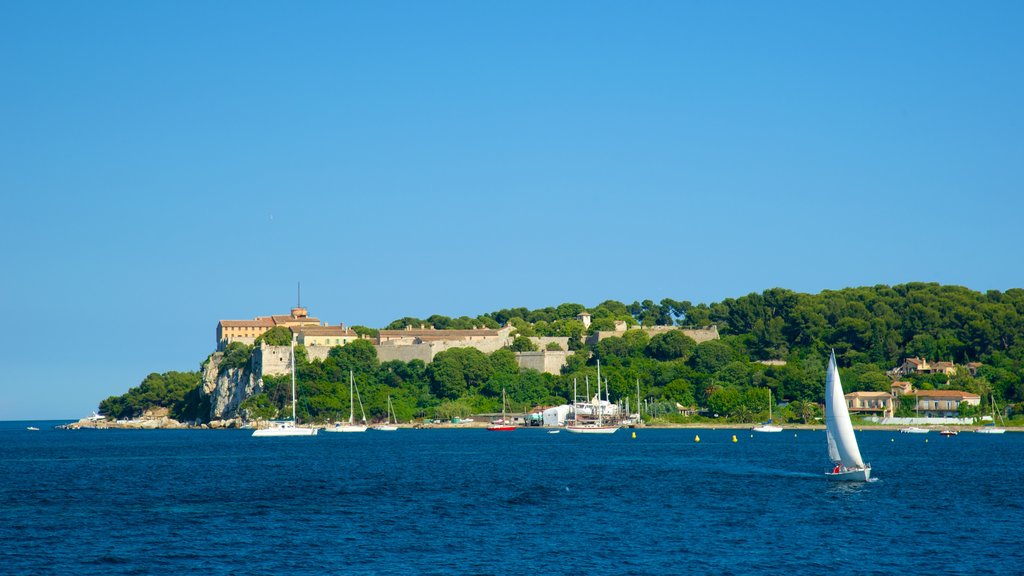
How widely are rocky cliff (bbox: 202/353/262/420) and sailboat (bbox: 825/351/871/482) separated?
80.0 m

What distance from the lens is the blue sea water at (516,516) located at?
90.0 ft

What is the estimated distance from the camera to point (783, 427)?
93.6m

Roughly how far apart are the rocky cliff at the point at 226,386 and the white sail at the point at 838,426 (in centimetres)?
8033

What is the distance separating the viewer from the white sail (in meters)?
41.8

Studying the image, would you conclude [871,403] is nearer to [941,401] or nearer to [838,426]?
[941,401]

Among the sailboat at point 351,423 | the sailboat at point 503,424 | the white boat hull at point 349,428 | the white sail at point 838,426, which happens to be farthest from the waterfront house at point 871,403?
the white sail at point 838,426

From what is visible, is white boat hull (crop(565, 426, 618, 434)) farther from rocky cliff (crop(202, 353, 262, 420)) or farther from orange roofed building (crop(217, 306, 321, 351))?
orange roofed building (crop(217, 306, 321, 351))

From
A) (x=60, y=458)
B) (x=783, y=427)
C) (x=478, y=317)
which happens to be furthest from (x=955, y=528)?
(x=478, y=317)

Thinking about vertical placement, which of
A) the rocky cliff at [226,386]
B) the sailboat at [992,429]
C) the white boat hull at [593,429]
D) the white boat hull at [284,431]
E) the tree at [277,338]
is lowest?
the sailboat at [992,429]

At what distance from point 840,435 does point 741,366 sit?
68526mm

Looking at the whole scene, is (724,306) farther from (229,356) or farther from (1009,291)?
(229,356)

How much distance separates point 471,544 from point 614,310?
145 meters

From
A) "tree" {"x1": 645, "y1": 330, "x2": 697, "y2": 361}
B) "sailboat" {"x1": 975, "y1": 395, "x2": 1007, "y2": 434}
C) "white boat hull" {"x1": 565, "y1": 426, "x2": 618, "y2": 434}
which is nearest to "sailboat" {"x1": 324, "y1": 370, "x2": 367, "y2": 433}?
"white boat hull" {"x1": 565, "y1": 426, "x2": 618, "y2": 434}

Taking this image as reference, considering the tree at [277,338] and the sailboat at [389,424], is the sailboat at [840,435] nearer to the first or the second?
the sailboat at [389,424]
